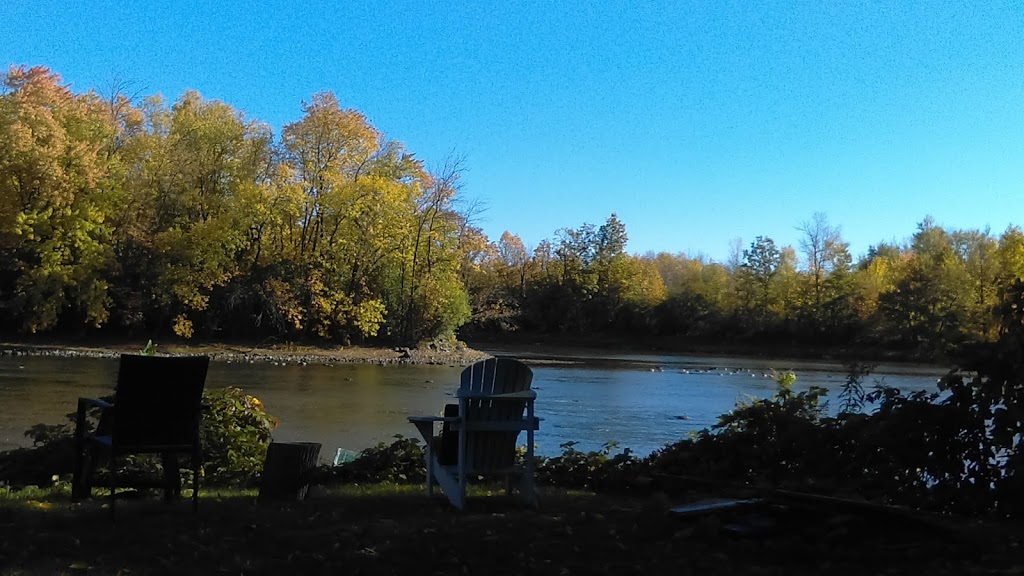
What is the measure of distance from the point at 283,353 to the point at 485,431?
3008cm

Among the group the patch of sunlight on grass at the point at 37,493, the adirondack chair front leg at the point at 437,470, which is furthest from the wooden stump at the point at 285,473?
the patch of sunlight on grass at the point at 37,493

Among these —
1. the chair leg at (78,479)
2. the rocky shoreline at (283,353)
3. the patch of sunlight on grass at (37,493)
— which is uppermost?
the chair leg at (78,479)

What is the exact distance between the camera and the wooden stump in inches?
217

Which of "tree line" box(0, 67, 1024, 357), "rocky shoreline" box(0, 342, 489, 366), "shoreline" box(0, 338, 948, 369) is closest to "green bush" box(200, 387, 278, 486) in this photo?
"shoreline" box(0, 338, 948, 369)

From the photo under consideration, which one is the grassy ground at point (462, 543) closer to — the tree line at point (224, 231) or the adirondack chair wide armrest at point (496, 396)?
the adirondack chair wide armrest at point (496, 396)

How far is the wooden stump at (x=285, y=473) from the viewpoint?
552 cm

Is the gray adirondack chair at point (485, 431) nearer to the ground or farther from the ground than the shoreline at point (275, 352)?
farther from the ground

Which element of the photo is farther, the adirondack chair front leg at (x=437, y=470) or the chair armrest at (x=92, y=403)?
the adirondack chair front leg at (x=437, y=470)

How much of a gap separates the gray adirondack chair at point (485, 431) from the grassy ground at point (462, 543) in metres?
0.50

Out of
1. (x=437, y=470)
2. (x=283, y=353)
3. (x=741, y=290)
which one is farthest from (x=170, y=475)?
(x=741, y=290)

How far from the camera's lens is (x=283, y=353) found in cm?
3412

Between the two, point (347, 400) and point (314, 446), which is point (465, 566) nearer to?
point (314, 446)

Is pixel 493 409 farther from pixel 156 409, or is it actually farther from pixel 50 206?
pixel 50 206

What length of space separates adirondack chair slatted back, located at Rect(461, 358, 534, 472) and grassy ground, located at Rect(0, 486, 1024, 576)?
23.5 inches
